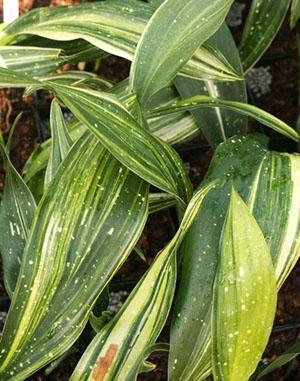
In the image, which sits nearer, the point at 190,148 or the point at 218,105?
the point at 218,105

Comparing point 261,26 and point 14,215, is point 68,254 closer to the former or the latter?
point 14,215

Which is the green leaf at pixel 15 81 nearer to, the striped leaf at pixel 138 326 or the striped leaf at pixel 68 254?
the striped leaf at pixel 68 254

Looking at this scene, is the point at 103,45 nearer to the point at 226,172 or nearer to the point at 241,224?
the point at 226,172

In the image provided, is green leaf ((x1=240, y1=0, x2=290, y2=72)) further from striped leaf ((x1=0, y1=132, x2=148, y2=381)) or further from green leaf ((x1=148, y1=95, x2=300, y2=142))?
striped leaf ((x1=0, y1=132, x2=148, y2=381))

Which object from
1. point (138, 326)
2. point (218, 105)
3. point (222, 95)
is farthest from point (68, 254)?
point (222, 95)

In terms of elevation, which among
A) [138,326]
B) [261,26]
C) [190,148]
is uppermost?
[261,26]

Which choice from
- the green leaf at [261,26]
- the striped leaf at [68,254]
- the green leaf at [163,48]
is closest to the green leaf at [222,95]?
the green leaf at [261,26]

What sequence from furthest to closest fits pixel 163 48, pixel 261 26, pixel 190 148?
pixel 190 148, pixel 261 26, pixel 163 48

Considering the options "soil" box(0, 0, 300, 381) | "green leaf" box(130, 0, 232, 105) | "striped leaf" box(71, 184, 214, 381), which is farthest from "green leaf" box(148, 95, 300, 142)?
"soil" box(0, 0, 300, 381)
